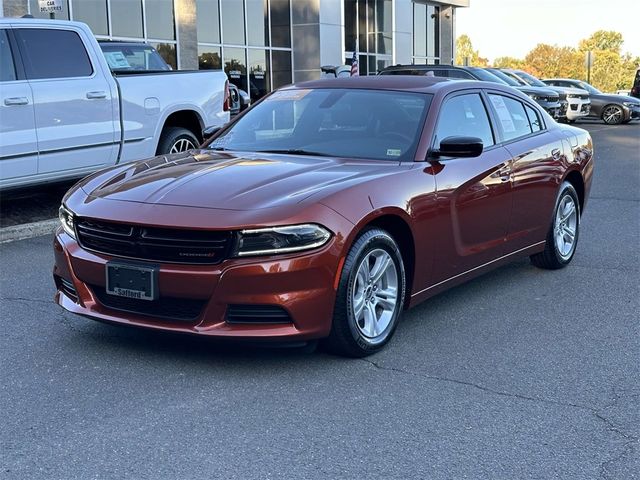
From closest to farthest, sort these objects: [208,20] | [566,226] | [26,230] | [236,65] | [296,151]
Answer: [296,151]
[566,226]
[26,230]
[208,20]
[236,65]

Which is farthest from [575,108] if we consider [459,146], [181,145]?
[459,146]

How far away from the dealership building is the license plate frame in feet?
37.0

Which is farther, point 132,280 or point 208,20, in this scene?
point 208,20

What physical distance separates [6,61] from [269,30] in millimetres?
19579

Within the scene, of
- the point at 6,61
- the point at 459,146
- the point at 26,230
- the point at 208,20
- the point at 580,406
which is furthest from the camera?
the point at 208,20

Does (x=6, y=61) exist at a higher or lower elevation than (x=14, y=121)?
higher

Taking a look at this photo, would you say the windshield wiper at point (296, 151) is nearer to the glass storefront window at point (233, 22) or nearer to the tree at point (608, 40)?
the glass storefront window at point (233, 22)

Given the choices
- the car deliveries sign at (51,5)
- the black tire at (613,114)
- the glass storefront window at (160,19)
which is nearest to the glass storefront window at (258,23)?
the glass storefront window at (160,19)

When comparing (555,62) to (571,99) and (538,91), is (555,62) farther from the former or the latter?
(538,91)

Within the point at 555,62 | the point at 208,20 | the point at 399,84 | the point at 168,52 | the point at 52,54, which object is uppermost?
the point at 208,20

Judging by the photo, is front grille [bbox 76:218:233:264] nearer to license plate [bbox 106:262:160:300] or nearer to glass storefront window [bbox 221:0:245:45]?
license plate [bbox 106:262:160:300]

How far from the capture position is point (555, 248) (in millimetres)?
6781

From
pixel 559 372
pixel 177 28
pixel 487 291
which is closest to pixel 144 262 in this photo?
pixel 559 372

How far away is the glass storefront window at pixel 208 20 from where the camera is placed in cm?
2339
